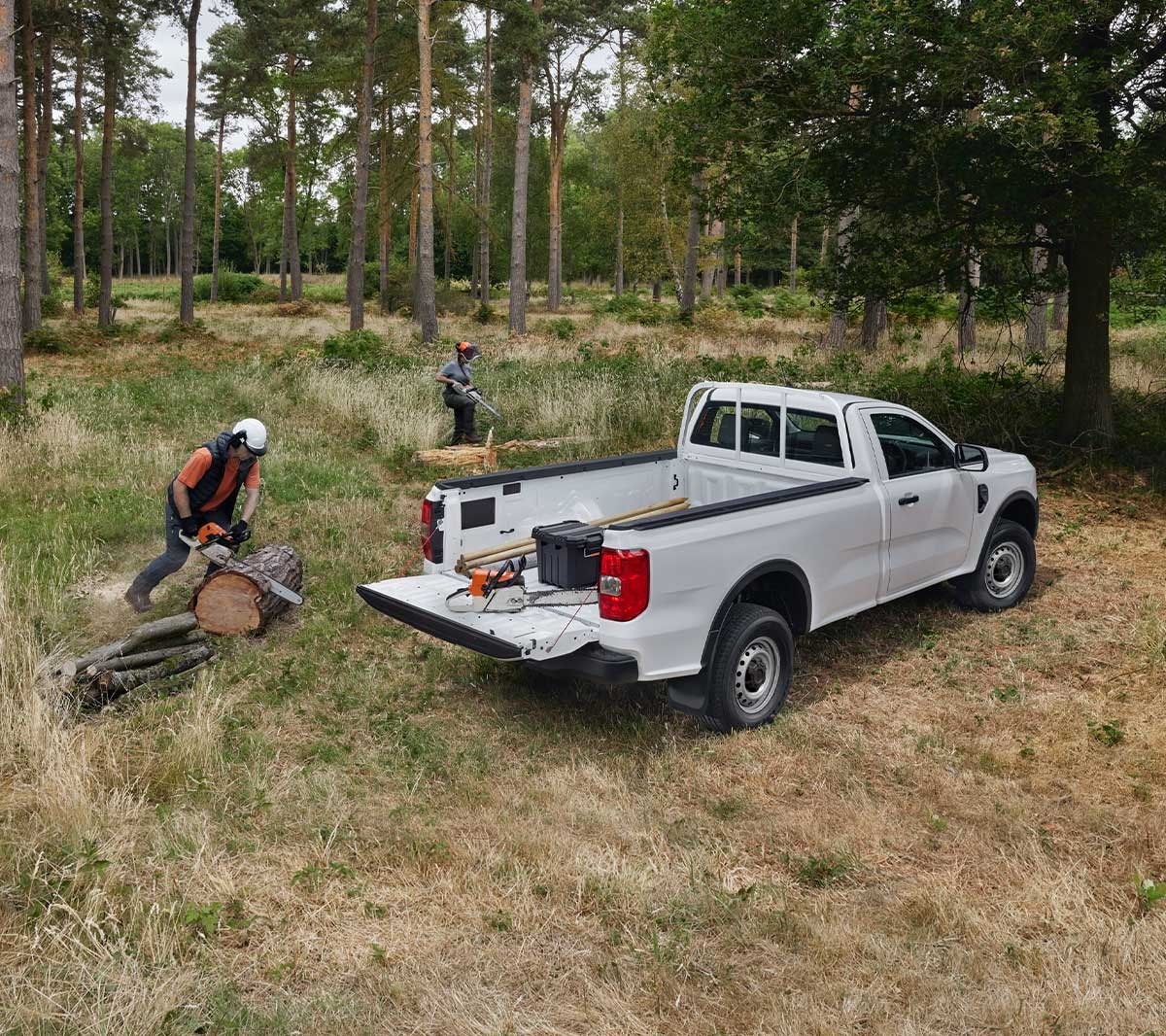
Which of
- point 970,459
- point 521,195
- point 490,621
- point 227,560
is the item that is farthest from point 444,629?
point 521,195

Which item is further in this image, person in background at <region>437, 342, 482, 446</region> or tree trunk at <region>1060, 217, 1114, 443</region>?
person in background at <region>437, 342, 482, 446</region>

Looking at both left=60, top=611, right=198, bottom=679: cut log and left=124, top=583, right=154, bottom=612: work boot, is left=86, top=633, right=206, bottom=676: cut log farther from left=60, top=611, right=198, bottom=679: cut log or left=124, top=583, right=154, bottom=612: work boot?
left=124, top=583, right=154, bottom=612: work boot

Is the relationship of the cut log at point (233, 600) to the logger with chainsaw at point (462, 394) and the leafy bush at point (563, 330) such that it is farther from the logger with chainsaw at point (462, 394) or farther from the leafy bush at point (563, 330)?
the leafy bush at point (563, 330)

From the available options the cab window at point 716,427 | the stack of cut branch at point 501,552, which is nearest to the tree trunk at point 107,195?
the cab window at point 716,427

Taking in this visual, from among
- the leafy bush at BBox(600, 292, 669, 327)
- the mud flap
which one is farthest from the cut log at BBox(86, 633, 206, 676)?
the leafy bush at BBox(600, 292, 669, 327)

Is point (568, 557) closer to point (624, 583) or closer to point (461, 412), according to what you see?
point (624, 583)

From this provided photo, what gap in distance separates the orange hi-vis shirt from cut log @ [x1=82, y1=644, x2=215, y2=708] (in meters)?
1.31

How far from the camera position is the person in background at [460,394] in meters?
12.9

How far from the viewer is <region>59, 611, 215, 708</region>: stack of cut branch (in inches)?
255

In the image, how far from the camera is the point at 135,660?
6.77 meters

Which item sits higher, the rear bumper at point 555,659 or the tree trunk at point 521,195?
the tree trunk at point 521,195

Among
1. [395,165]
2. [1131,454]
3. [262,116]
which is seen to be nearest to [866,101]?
[1131,454]

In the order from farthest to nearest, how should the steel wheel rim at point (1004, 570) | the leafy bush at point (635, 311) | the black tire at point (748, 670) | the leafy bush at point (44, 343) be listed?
the leafy bush at point (635, 311)
the leafy bush at point (44, 343)
the steel wheel rim at point (1004, 570)
the black tire at point (748, 670)

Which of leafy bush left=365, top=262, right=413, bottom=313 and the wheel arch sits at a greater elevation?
leafy bush left=365, top=262, right=413, bottom=313
